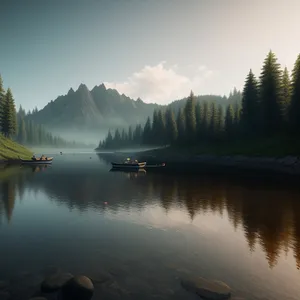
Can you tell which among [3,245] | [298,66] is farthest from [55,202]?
[298,66]

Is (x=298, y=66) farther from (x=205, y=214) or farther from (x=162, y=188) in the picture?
(x=205, y=214)

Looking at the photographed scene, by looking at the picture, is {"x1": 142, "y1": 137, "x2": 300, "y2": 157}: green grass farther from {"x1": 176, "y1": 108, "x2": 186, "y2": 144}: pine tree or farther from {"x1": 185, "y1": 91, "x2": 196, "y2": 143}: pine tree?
{"x1": 176, "y1": 108, "x2": 186, "y2": 144}: pine tree

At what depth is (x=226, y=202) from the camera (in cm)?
2944

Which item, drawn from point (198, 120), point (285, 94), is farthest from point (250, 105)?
point (198, 120)

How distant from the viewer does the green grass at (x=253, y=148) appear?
66.4 meters

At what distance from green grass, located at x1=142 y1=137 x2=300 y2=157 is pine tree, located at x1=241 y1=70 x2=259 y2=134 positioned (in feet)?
23.7

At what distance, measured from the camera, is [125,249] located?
16.8 metres

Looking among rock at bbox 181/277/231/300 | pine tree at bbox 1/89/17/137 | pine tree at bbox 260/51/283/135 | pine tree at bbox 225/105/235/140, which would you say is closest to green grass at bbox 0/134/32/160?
pine tree at bbox 1/89/17/137

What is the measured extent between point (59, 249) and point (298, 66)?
80.8 meters

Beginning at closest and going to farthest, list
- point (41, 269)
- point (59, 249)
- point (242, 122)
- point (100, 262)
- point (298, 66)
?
point (41, 269), point (100, 262), point (59, 249), point (298, 66), point (242, 122)

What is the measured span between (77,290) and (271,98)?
87676mm

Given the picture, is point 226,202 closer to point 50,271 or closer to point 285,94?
point 50,271

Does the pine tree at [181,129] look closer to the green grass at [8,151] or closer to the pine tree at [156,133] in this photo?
the pine tree at [156,133]

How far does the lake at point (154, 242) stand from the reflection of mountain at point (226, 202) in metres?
0.10
